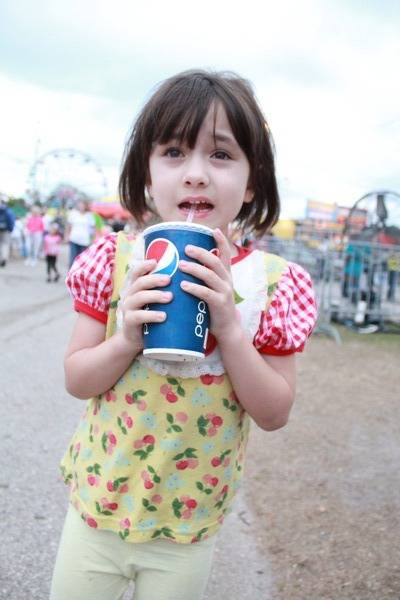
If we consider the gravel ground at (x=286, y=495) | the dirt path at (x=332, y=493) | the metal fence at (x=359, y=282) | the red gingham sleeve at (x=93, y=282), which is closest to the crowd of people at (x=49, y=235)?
the metal fence at (x=359, y=282)

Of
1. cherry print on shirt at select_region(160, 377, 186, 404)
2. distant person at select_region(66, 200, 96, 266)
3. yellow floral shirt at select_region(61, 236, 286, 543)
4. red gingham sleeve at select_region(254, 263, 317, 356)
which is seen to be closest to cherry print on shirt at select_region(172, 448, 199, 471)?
yellow floral shirt at select_region(61, 236, 286, 543)

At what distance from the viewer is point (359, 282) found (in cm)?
867

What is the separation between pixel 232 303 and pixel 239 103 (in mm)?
467

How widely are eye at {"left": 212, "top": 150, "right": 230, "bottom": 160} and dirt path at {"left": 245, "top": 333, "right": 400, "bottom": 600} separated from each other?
1632 mm

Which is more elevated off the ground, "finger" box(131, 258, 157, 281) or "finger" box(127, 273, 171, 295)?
"finger" box(131, 258, 157, 281)

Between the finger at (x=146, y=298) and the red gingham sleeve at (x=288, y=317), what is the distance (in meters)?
0.33

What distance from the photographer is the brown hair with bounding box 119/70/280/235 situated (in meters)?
1.36

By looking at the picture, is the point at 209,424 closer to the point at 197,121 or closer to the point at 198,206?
the point at 198,206

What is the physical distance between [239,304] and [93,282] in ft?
1.07

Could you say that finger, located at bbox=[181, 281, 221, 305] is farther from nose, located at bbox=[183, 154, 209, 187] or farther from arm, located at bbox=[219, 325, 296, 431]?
nose, located at bbox=[183, 154, 209, 187]

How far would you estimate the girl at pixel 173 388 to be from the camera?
134 cm

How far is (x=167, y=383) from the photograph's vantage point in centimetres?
135

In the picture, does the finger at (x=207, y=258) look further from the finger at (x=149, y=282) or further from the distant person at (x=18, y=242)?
the distant person at (x=18, y=242)

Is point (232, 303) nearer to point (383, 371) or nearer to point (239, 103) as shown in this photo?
point (239, 103)
